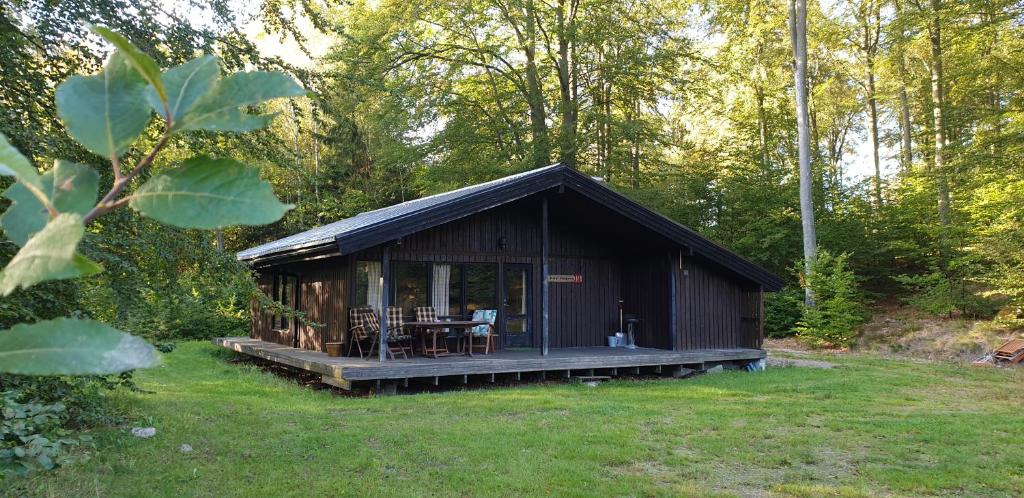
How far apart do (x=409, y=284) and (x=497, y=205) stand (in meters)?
2.20

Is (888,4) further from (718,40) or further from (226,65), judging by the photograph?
(226,65)

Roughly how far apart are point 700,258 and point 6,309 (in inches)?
446

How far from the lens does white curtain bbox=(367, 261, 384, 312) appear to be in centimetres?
1124

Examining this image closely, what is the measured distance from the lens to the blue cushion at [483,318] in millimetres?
11379

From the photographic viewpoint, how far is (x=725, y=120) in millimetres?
24000

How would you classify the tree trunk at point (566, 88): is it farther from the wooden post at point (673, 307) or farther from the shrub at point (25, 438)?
the shrub at point (25, 438)

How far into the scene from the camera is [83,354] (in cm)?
51

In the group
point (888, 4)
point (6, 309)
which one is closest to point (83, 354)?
point (6, 309)

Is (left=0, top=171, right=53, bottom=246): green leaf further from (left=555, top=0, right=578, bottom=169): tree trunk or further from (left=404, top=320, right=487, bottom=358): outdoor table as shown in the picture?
(left=555, top=0, right=578, bottom=169): tree trunk

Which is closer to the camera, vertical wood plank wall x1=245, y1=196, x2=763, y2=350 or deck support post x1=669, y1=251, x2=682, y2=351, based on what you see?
vertical wood plank wall x1=245, y1=196, x2=763, y2=350

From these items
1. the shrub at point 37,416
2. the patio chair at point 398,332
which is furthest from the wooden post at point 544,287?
the shrub at point 37,416

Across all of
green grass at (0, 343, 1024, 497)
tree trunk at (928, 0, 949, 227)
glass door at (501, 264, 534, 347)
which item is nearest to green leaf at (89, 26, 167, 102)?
green grass at (0, 343, 1024, 497)

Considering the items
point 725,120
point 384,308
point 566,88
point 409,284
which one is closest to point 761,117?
point 725,120

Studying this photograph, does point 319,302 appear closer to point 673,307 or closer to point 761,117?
point 673,307
